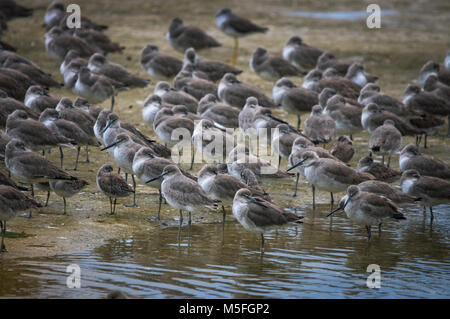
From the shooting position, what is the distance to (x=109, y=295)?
6.41 m

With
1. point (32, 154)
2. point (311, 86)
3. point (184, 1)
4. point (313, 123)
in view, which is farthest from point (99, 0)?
point (32, 154)

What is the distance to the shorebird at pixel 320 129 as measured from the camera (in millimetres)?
12102

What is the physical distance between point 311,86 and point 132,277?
8568 mm

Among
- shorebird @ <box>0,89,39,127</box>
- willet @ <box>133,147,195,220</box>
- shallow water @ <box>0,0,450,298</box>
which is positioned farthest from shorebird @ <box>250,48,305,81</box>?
willet @ <box>133,147,195,220</box>

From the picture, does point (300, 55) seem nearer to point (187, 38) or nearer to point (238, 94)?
point (187, 38)

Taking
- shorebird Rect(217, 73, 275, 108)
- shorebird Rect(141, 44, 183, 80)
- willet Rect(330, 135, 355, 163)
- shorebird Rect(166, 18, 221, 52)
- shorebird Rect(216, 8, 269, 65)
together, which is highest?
shorebird Rect(216, 8, 269, 65)

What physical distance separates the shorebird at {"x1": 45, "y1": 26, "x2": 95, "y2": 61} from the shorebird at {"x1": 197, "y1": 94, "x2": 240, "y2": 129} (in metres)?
5.18

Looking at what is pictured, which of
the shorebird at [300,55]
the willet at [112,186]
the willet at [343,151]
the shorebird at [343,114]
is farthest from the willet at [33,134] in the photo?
the shorebird at [300,55]

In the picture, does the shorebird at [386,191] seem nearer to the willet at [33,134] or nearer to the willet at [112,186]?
the willet at [112,186]

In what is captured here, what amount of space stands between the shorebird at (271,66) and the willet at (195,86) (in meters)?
2.10

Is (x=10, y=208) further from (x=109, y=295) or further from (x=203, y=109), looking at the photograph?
(x=203, y=109)

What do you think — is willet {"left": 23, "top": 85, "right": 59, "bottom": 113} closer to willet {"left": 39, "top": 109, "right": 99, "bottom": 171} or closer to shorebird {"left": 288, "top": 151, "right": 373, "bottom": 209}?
willet {"left": 39, "top": 109, "right": 99, "bottom": 171}

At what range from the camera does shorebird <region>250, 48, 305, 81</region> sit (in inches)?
641

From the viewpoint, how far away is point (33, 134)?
10.9 metres
